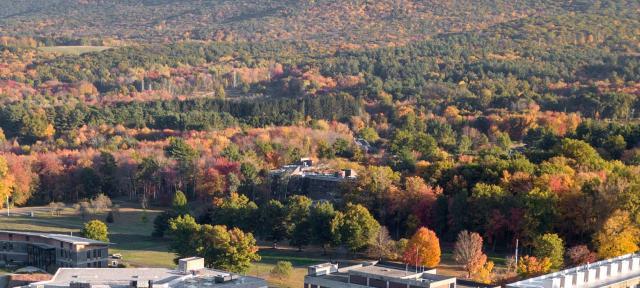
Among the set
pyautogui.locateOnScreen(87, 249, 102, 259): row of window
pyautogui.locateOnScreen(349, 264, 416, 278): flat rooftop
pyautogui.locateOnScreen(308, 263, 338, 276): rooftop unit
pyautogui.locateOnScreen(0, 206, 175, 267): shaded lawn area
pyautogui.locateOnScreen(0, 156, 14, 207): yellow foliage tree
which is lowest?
pyautogui.locateOnScreen(0, 206, 175, 267): shaded lawn area

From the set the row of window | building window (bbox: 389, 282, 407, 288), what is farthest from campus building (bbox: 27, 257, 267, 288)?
the row of window

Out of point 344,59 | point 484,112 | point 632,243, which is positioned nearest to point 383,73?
point 344,59

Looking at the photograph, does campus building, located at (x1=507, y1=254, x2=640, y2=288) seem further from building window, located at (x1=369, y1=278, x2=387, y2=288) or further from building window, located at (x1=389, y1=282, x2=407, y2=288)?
building window, located at (x1=369, y1=278, x2=387, y2=288)

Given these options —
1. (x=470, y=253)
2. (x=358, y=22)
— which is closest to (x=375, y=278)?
(x=470, y=253)

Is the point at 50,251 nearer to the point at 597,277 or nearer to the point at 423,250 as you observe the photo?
the point at 423,250

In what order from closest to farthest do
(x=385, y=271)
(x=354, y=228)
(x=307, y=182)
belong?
(x=385, y=271)
(x=354, y=228)
(x=307, y=182)

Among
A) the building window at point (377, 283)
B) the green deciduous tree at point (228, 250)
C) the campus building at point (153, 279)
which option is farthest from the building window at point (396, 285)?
the green deciduous tree at point (228, 250)

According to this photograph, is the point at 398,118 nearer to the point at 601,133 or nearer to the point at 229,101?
the point at 229,101

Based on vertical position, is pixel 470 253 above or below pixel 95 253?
above
